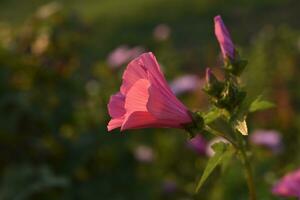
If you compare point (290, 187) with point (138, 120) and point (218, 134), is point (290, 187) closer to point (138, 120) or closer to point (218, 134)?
point (218, 134)

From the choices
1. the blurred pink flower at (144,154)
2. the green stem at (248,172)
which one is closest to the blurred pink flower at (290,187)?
the green stem at (248,172)

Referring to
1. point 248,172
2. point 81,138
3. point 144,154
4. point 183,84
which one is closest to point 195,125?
Result: point 248,172

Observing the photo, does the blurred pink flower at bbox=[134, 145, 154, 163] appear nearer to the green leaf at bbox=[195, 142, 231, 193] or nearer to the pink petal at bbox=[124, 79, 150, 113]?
the green leaf at bbox=[195, 142, 231, 193]

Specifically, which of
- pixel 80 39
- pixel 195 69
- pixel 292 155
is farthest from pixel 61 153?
pixel 195 69

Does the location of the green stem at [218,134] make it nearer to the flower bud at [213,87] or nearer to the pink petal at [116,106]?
the flower bud at [213,87]

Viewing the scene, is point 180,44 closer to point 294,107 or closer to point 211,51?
point 211,51

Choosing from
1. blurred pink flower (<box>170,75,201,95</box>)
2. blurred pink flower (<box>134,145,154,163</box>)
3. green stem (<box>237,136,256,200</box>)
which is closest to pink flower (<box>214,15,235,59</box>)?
green stem (<box>237,136,256,200</box>)
